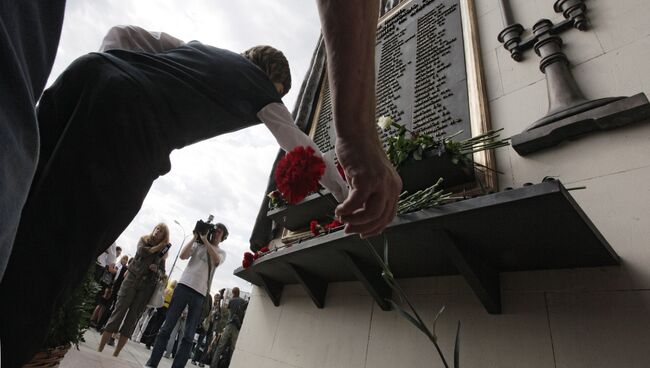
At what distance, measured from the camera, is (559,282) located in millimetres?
1429

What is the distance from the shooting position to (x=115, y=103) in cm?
104

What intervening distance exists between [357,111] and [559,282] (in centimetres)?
129

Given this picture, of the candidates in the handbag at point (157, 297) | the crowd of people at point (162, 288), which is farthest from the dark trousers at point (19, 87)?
the handbag at point (157, 297)

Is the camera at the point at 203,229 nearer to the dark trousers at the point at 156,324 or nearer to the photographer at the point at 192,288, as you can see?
the photographer at the point at 192,288

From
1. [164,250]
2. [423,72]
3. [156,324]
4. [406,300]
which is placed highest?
[423,72]

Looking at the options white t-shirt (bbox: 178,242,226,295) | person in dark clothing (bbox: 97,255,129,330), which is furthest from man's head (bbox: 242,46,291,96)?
person in dark clothing (bbox: 97,255,129,330)

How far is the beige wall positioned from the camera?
128 centimetres

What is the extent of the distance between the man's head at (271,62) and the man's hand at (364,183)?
1.09 metres

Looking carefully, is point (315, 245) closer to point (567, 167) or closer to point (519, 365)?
point (519, 365)

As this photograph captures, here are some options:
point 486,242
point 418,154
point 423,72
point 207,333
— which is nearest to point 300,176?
point 486,242

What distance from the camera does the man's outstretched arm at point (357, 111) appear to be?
706 mm

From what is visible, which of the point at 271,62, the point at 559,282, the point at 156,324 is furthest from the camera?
the point at 156,324

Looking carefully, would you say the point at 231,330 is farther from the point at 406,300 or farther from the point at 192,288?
the point at 406,300

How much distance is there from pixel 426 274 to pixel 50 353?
1.92m
